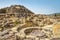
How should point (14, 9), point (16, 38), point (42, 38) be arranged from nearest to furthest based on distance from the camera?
point (16, 38) → point (42, 38) → point (14, 9)

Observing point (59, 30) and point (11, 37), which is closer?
point (59, 30)

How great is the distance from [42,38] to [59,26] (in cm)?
117

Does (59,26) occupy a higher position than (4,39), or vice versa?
(59,26)

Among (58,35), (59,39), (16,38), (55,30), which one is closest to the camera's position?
(59,39)

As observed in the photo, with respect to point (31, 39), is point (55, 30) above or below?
above

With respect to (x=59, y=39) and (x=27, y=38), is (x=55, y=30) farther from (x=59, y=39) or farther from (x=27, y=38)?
(x=27, y=38)

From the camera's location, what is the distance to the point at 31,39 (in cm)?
508

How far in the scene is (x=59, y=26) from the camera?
4395 mm

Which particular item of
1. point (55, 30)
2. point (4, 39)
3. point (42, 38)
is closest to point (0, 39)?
point (4, 39)

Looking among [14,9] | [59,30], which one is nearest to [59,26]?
[59,30]

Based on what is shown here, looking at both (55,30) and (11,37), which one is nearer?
(55,30)

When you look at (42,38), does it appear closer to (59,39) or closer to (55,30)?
(55,30)

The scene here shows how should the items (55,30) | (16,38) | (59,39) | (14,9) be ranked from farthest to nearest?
1. (14,9)
2. (16,38)
3. (55,30)
4. (59,39)

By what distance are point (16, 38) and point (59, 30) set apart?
4.84 ft
